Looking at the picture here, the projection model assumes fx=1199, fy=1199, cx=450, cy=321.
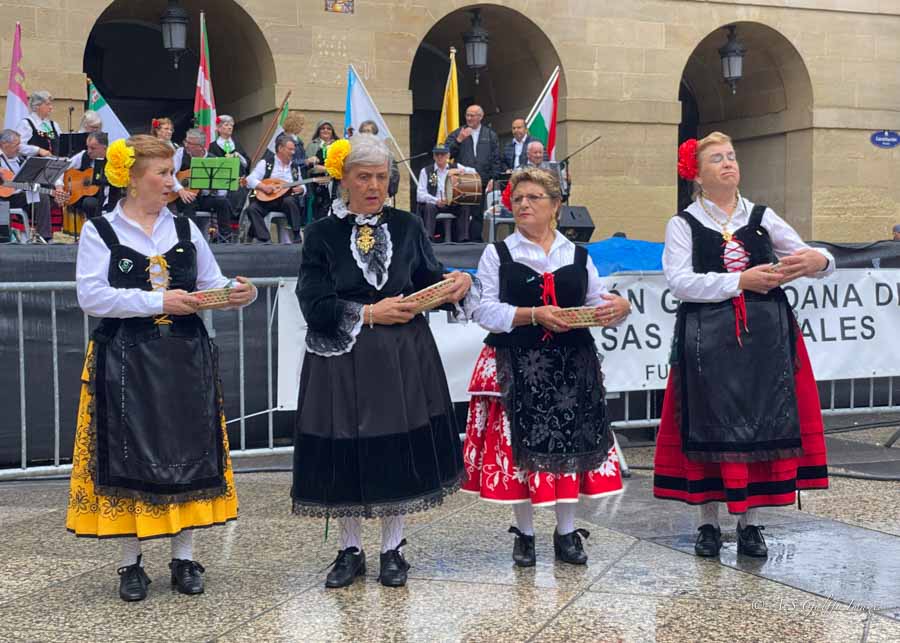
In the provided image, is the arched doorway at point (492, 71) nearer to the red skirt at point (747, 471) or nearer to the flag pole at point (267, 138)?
the flag pole at point (267, 138)

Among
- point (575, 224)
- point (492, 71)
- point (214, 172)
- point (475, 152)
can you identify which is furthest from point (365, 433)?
point (492, 71)

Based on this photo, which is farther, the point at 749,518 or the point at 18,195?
the point at 18,195

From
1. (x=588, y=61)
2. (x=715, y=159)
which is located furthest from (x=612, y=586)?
(x=588, y=61)

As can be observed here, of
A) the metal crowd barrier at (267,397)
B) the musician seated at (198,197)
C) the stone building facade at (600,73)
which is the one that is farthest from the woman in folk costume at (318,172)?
the metal crowd barrier at (267,397)

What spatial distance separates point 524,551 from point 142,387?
176 cm

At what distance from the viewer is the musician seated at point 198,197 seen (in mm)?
13273

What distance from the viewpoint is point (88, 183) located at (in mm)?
12953

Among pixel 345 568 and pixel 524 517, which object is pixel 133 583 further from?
pixel 524 517

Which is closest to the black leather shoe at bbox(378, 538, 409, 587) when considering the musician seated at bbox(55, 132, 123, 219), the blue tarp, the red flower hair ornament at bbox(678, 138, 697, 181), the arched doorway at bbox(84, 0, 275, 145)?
the red flower hair ornament at bbox(678, 138, 697, 181)

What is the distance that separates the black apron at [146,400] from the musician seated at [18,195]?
8335mm

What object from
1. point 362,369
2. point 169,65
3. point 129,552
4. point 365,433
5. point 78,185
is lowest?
point 129,552

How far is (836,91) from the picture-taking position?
65.3 feet

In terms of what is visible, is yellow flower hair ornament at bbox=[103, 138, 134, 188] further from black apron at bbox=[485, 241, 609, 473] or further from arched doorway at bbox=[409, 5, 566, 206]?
arched doorway at bbox=[409, 5, 566, 206]

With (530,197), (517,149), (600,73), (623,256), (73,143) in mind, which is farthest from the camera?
(600,73)
